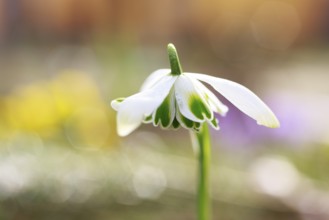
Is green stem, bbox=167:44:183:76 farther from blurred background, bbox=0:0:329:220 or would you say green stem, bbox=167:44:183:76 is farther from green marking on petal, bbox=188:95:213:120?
blurred background, bbox=0:0:329:220

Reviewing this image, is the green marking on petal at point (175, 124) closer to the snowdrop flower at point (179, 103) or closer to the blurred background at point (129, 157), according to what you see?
the snowdrop flower at point (179, 103)

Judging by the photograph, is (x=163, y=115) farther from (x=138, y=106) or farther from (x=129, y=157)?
(x=129, y=157)

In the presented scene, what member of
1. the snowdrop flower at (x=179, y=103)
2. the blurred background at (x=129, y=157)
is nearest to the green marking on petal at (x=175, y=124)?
the snowdrop flower at (x=179, y=103)

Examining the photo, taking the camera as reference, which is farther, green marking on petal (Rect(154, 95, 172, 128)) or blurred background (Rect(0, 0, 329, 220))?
blurred background (Rect(0, 0, 329, 220))

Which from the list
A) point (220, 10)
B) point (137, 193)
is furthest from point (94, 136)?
point (220, 10)

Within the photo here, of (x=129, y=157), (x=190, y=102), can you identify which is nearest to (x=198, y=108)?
(x=190, y=102)

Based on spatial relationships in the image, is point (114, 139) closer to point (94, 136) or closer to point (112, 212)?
point (94, 136)

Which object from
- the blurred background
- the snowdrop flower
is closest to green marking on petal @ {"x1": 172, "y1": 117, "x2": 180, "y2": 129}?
the snowdrop flower
